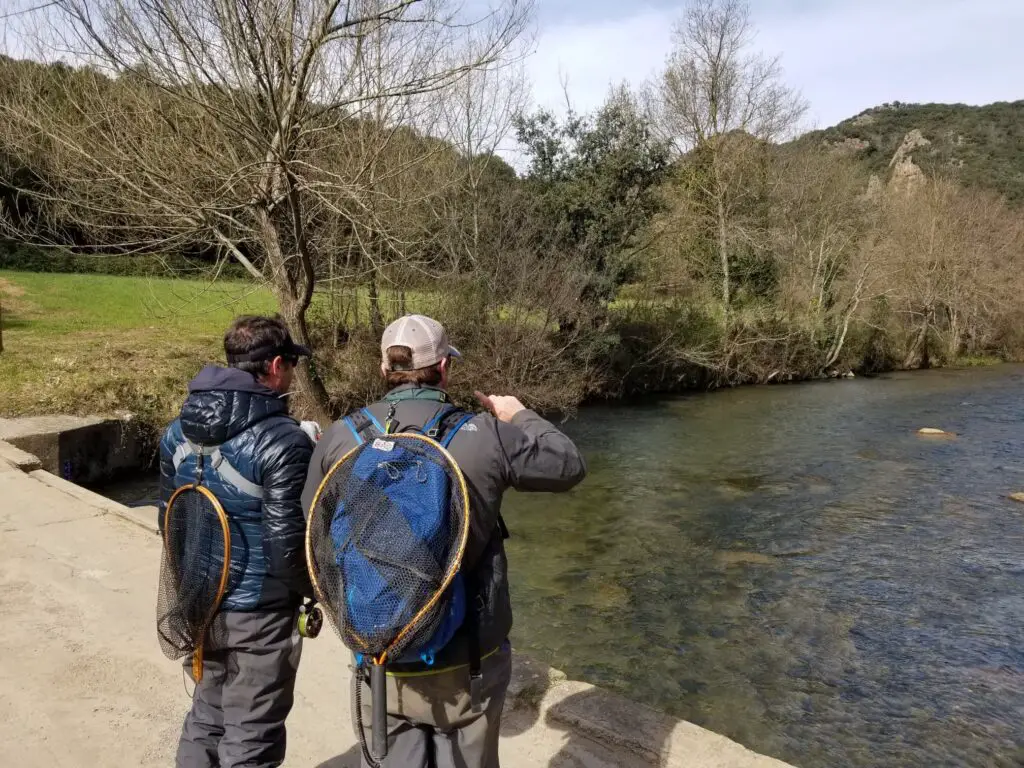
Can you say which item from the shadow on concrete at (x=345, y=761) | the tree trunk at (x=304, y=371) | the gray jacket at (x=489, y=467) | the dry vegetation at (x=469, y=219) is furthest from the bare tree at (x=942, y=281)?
the gray jacket at (x=489, y=467)

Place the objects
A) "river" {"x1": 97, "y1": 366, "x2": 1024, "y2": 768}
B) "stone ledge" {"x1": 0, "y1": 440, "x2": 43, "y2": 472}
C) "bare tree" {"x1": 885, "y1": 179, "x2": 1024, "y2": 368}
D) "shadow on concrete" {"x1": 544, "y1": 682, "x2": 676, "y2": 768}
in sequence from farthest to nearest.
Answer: "bare tree" {"x1": 885, "y1": 179, "x2": 1024, "y2": 368}
"stone ledge" {"x1": 0, "y1": 440, "x2": 43, "y2": 472}
"river" {"x1": 97, "y1": 366, "x2": 1024, "y2": 768}
"shadow on concrete" {"x1": 544, "y1": 682, "x2": 676, "y2": 768}

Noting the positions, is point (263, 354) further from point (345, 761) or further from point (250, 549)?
point (345, 761)

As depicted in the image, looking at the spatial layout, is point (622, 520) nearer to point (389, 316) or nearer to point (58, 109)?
point (389, 316)

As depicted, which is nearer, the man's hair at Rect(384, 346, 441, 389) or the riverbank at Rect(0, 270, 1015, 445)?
the man's hair at Rect(384, 346, 441, 389)

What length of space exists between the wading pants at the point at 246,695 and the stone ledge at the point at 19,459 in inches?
283

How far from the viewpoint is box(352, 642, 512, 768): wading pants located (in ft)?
7.46

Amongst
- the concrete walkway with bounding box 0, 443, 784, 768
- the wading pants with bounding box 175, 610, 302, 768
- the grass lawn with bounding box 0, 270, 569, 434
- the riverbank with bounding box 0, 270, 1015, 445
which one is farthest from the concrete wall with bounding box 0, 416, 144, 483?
the wading pants with bounding box 175, 610, 302, 768

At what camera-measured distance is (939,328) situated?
32719 millimetres

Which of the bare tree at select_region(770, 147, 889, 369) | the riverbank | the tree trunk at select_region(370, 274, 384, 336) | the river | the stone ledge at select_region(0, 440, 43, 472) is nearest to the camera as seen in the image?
the river

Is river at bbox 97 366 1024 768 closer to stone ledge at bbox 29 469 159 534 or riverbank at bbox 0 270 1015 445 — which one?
riverbank at bbox 0 270 1015 445

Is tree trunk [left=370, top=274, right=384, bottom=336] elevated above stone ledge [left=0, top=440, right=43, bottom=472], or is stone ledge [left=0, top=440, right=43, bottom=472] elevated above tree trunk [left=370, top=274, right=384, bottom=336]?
tree trunk [left=370, top=274, right=384, bottom=336]

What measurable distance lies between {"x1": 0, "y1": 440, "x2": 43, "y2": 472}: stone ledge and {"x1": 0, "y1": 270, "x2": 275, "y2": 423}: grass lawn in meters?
2.78

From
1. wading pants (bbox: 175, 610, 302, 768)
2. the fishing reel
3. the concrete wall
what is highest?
the fishing reel

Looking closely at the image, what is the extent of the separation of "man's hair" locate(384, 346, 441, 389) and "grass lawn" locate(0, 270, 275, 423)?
447 inches
